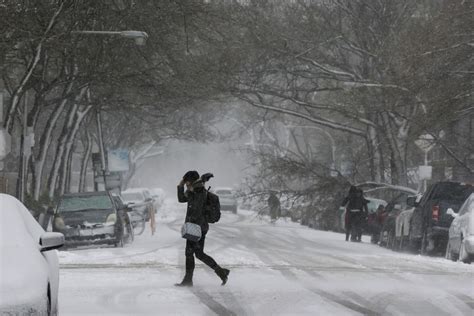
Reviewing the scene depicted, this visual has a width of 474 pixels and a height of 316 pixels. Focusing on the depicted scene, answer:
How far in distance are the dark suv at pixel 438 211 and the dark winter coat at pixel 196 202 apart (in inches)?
456

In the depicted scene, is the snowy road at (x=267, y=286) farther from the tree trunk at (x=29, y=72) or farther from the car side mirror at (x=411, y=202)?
the tree trunk at (x=29, y=72)

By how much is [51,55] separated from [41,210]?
509cm

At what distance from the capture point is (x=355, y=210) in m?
33.3

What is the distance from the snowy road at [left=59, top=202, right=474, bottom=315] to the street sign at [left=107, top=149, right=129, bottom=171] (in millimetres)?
32339

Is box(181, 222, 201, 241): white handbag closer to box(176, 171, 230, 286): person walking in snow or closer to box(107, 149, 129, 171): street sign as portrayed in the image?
box(176, 171, 230, 286): person walking in snow

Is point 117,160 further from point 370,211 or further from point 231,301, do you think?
point 231,301

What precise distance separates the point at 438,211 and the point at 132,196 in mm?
30365

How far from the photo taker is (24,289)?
7.67 metres

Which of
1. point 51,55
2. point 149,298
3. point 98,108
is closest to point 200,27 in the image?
point 51,55

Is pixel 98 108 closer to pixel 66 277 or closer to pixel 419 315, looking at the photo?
pixel 66 277

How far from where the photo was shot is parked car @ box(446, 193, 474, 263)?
2086 cm

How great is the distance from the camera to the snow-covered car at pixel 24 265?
7480mm

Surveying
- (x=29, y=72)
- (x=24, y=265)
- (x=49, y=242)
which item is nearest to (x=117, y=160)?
(x=29, y=72)

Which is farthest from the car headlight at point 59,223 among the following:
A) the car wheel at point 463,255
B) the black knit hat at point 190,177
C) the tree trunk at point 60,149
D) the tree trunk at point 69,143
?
the tree trunk at point 69,143
